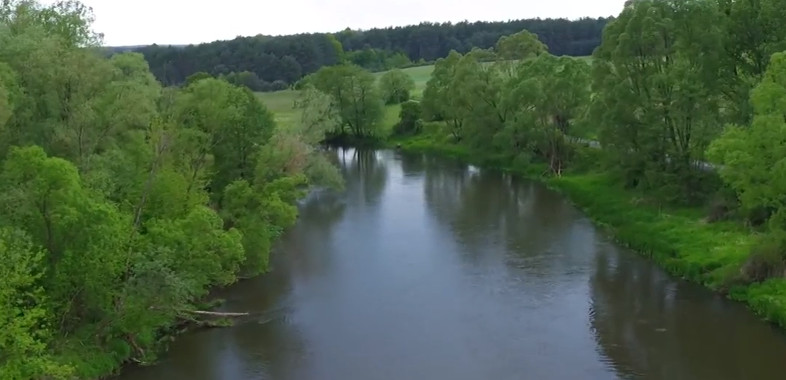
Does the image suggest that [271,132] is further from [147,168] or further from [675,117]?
[675,117]

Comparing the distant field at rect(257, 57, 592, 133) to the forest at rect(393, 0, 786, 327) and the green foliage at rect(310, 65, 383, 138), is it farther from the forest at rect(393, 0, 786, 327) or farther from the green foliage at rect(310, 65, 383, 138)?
the forest at rect(393, 0, 786, 327)

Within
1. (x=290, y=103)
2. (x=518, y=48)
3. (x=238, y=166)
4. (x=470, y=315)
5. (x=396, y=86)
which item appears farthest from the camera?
(x=396, y=86)

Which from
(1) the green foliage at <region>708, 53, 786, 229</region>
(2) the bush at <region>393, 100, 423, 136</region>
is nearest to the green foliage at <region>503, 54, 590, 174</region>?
(2) the bush at <region>393, 100, 423, 136</region>

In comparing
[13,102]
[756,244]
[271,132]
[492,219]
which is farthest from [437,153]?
[13,102]

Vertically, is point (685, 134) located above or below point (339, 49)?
below

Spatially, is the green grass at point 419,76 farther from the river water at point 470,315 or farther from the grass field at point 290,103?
the river water at point 470,315

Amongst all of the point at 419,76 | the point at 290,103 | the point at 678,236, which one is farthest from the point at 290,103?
the point at 678,236

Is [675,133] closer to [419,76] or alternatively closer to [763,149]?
[763,149]
